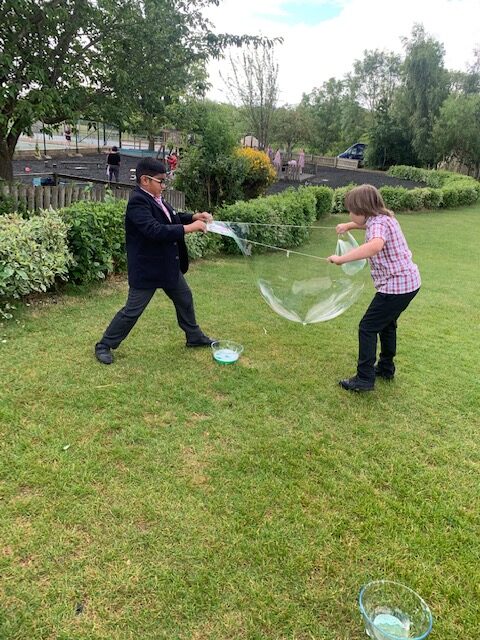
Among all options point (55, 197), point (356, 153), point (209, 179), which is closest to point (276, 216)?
point (209, 179)

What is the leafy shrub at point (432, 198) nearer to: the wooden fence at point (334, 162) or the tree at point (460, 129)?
the tree at point (460, 129)

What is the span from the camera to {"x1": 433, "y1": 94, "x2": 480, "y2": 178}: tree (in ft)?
111

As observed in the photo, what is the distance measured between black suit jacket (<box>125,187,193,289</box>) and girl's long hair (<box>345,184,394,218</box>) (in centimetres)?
142

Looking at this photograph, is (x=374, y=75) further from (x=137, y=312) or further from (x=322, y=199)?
(x=137, y=312)

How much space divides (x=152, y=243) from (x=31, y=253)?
2132 millimetres

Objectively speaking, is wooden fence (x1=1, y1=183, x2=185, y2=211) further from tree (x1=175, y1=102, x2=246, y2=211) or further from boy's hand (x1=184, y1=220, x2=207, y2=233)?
boy's hand (x1=184, y1=220, x2=207, y2=233)

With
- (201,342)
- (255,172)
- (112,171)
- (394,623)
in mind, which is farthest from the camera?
(112,171)

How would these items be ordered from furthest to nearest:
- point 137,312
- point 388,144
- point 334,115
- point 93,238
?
1. point 334,115
2. point 388,144
3. point 93,238
4. point 137,312

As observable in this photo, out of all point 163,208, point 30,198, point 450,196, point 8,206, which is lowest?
point 8,206

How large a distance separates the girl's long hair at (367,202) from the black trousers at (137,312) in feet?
5.74

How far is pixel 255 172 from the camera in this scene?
39.0 feet

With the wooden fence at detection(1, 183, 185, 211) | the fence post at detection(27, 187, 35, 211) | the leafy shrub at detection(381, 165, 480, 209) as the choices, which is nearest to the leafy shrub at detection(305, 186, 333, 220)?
the wooden fence at detection(1, 183, 185, 211)

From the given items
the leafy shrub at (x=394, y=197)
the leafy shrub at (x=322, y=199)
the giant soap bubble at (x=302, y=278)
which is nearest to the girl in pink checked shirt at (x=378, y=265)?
the giant soap bubble at (x=302, y=278)

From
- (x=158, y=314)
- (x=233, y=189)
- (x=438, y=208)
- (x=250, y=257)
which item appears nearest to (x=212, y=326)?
(x=158, y=314)
